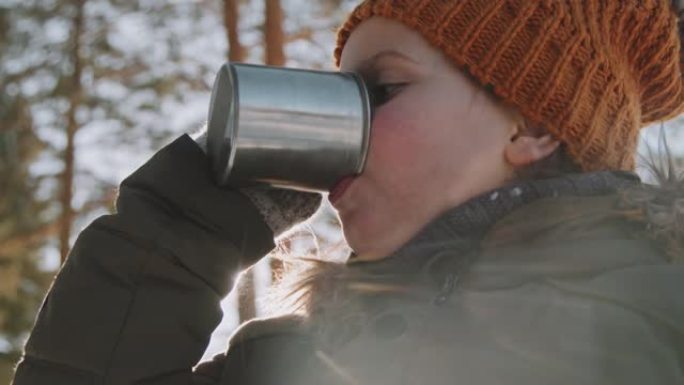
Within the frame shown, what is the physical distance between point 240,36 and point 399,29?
3672 millimetres

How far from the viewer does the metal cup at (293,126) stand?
5.25 feet

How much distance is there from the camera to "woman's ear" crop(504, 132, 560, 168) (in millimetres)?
1682

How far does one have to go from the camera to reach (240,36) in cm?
533

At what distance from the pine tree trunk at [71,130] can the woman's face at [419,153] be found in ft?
16.5

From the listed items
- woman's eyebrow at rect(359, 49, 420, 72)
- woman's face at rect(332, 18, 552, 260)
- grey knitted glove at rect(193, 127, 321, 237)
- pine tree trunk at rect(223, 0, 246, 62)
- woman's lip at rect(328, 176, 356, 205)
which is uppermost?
woman's eyebrow at rect(359, 49, 420, 72)

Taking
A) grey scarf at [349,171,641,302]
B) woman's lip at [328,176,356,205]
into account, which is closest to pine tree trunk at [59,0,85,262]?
woman's lip at [328,176,356,205]

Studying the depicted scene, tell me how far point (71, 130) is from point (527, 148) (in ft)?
18.7

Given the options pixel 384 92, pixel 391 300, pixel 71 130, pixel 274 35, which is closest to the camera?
pixel 391 300

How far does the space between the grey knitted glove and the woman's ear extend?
32 cm

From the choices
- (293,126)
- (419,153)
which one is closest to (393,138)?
(419,153)

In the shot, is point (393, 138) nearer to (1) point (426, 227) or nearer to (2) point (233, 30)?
(1) point (426, 227)

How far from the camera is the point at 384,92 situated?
1.70 m

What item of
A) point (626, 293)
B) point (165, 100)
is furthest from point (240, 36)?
point (626, 293)

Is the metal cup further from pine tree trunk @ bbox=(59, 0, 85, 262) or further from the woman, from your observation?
pine tree trunk @ bbox=(59, 0, 85, 262)
